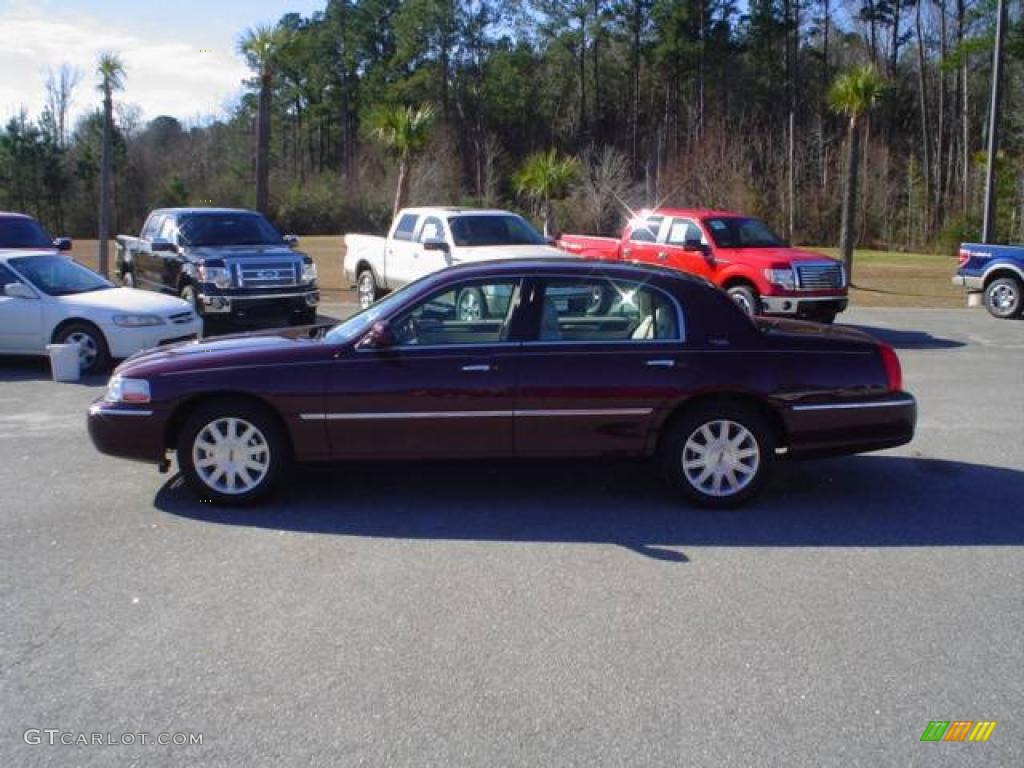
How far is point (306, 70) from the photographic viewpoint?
73.9 m

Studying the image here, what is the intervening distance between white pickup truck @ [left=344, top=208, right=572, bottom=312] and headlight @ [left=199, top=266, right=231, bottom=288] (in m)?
2.88

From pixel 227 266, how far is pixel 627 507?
9.57 metres

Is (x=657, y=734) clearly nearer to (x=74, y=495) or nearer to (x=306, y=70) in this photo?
(x=74, y=495)

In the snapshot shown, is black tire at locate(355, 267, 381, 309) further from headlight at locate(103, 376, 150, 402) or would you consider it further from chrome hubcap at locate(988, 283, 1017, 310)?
chrome hubcap at locate(988, 283, 1017, 310)

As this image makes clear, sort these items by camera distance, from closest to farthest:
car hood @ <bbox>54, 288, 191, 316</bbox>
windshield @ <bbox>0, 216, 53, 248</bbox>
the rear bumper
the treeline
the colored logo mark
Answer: the colored logo mark → the rear bumper → car hood @ <bbox>54, 288, 191, 316</bbox> → windshield @ <bbox>0, 216, 53, 248</bbox> → the treeline

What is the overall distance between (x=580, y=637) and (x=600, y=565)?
0.95m

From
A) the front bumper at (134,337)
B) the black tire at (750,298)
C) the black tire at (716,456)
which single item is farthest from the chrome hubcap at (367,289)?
the black tire at (716,456)

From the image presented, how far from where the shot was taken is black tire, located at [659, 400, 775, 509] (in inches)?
252

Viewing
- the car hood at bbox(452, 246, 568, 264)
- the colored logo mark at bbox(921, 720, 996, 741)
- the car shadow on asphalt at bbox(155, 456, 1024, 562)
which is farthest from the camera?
the car hood at bbox(452, 246, 568, 264)

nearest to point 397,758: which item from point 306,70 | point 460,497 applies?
point 460,497

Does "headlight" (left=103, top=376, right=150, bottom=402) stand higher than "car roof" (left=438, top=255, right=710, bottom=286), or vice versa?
"car roof" (left=438, top=255, right=710, bottom=286)

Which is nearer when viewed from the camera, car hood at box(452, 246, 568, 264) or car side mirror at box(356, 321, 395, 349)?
car side mirror at box(356, 321, 395, 349)

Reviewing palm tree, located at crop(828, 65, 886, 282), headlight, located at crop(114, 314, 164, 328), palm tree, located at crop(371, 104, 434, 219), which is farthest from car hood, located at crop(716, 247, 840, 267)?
palm tree, located at crop(371, 104, 434, 219)

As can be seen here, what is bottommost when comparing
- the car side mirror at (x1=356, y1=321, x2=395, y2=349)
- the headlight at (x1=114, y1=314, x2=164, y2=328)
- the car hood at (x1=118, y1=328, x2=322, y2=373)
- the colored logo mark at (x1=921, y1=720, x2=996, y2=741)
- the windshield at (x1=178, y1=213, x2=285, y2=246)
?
the colored logo mark at (x1=921, y1=720, x2=996, y2=741)
